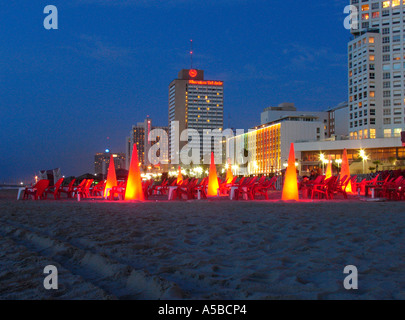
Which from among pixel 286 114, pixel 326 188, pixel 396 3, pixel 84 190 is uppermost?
pixel 396 3

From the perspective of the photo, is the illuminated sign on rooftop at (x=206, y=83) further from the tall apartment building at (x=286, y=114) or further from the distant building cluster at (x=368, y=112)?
the distant building cluster at (x=368, y=112)

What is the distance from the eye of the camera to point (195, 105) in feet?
558

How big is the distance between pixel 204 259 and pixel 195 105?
168 metres

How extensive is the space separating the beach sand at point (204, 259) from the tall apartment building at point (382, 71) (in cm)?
7282

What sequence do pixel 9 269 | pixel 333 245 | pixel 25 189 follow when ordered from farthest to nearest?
pixel 25 189, pixel 333 245, pixel 9 269

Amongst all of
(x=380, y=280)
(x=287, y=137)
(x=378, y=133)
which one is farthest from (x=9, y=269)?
(x=287, y=137)

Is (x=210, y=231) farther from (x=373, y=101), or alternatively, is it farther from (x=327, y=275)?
(x=373, y=101)

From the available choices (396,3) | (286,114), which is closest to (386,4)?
(396,3)

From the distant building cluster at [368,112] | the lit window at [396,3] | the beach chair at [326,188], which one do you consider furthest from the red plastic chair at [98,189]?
the lit window at [396,3]

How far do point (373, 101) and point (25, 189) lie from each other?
70.5 meters

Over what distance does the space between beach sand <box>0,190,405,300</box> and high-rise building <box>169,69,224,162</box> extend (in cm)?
16087

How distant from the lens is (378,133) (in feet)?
237

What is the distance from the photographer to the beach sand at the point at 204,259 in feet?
10.4

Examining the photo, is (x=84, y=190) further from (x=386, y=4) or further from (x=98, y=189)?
(x=386, y=4)
